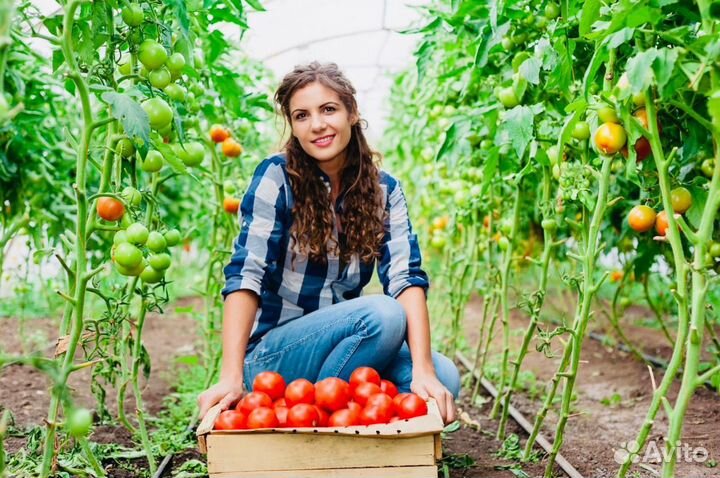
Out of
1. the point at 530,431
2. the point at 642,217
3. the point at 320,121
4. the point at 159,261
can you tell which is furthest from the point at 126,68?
the point at 530,431

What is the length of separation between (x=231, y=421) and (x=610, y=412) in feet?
6.41

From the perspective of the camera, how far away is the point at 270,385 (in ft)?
6.37

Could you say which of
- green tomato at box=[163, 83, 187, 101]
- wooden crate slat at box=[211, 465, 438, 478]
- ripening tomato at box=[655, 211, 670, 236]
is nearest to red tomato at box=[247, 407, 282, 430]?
wooden crate slat at box=[211, 465, 438, 478]

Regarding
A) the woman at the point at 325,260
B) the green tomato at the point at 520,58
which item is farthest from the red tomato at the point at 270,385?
the green tomato at the point at 520,58

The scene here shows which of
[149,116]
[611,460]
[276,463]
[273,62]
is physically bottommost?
[611,460]

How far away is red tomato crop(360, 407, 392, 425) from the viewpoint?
1723mm

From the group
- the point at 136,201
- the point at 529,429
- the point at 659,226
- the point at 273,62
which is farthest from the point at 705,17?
the point at 273,62

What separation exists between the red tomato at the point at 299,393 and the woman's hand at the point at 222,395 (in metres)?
0.14

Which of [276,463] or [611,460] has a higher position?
[276,463]

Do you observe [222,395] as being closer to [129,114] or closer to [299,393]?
[299,393]

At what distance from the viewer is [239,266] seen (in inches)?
82.1

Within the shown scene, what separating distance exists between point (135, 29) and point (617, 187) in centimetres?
190

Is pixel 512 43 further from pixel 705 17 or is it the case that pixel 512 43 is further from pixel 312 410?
pixel 312 410

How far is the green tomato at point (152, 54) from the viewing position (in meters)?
1.60
